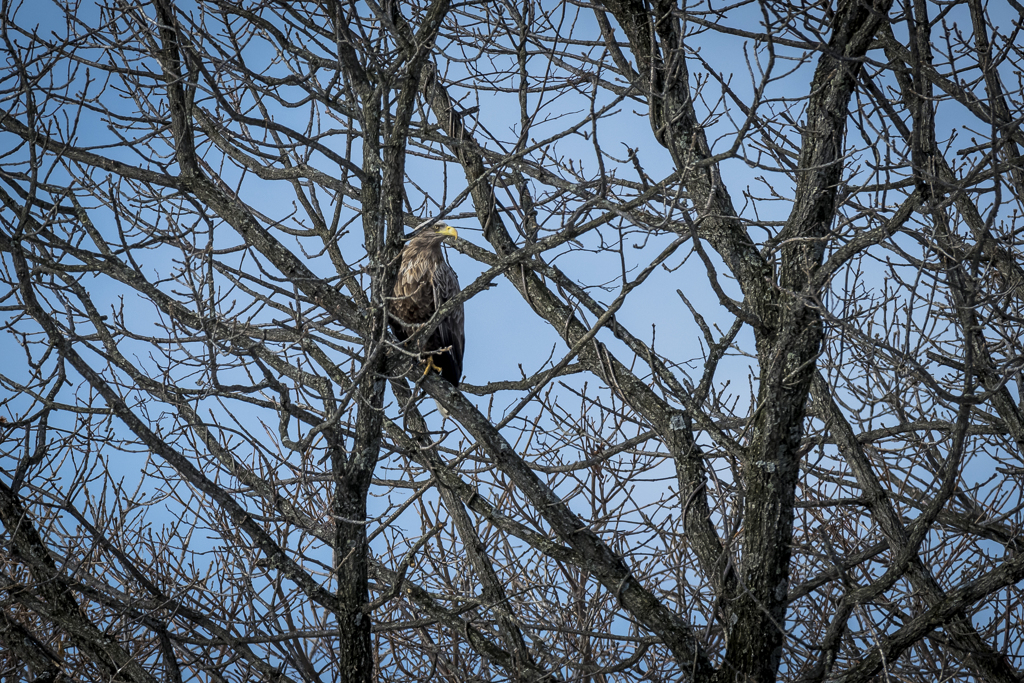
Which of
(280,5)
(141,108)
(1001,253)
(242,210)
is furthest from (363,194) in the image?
(1001,253)

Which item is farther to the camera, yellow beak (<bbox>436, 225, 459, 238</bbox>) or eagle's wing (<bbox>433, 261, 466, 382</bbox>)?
eagle's wing (<bbox>433, 261, 466, 382</bbox>)

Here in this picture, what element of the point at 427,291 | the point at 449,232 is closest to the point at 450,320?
the point at 427,291

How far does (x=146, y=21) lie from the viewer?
4.34 metres

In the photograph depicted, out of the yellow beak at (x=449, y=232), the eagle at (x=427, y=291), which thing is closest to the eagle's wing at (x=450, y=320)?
the eagle at (x=427, y=291)

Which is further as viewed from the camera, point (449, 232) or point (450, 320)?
point (450, 320)

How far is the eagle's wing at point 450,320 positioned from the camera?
224 inches

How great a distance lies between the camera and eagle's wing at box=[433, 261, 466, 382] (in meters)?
5.68

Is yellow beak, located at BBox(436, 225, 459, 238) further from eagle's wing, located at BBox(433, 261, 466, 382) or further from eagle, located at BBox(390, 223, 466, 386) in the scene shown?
eagle's wing, located at BBox(433, 261, 466, 382)

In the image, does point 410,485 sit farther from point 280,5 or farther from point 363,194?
point 280,5

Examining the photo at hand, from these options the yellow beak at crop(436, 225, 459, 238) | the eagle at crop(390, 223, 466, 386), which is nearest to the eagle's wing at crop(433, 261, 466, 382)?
the eagle at crop(390, 223, 466, 386)

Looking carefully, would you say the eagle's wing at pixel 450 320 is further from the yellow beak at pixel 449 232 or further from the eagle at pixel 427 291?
the yellow beak at pixel 449 232

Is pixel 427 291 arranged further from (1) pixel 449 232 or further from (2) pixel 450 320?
(1) pixel 449 232

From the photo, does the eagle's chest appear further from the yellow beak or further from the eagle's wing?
the yellow beak

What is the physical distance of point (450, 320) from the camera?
571cm
